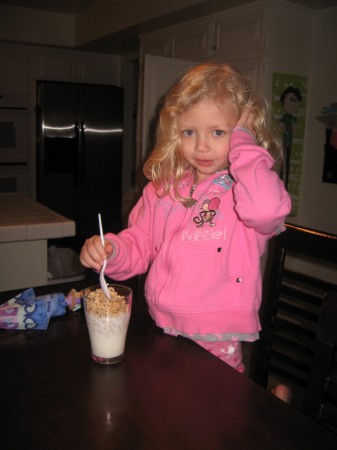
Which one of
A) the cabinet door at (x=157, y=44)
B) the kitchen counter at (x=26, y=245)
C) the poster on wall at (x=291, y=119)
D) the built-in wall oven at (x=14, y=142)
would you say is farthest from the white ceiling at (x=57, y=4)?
the kitchen counter at (x=26, y=245)

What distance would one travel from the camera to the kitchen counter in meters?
1.66

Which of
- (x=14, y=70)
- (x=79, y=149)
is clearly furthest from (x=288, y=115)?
(x=14, y=70)

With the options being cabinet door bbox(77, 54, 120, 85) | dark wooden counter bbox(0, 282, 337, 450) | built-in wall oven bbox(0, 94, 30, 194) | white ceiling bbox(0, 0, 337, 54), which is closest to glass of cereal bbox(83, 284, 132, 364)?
dark wooden counter bbox(0, 282, 337, 450)

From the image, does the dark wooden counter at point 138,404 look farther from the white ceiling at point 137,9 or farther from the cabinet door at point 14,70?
the cabinet door at point 14,70

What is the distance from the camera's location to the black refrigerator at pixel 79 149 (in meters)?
4.17

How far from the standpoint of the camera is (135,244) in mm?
1093

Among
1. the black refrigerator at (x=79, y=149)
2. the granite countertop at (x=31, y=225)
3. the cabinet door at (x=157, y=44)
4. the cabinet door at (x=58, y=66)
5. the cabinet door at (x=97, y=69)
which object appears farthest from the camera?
the cabinet door at (x=97, y=69)

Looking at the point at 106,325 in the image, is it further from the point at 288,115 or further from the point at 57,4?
the point at 57,4

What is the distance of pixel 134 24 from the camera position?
3385 millimetres

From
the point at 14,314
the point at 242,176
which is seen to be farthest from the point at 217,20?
the point at 14,314

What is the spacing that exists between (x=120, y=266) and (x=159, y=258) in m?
0.09

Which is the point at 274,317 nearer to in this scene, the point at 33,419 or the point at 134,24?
the point at 33,419

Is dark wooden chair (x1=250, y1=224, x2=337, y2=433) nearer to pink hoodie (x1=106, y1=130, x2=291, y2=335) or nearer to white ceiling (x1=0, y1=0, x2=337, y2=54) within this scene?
pink hoodie (x1=106, y1=130, x2=291, y2=335)

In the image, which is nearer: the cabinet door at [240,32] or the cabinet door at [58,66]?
the cabinet door at [240,32]
